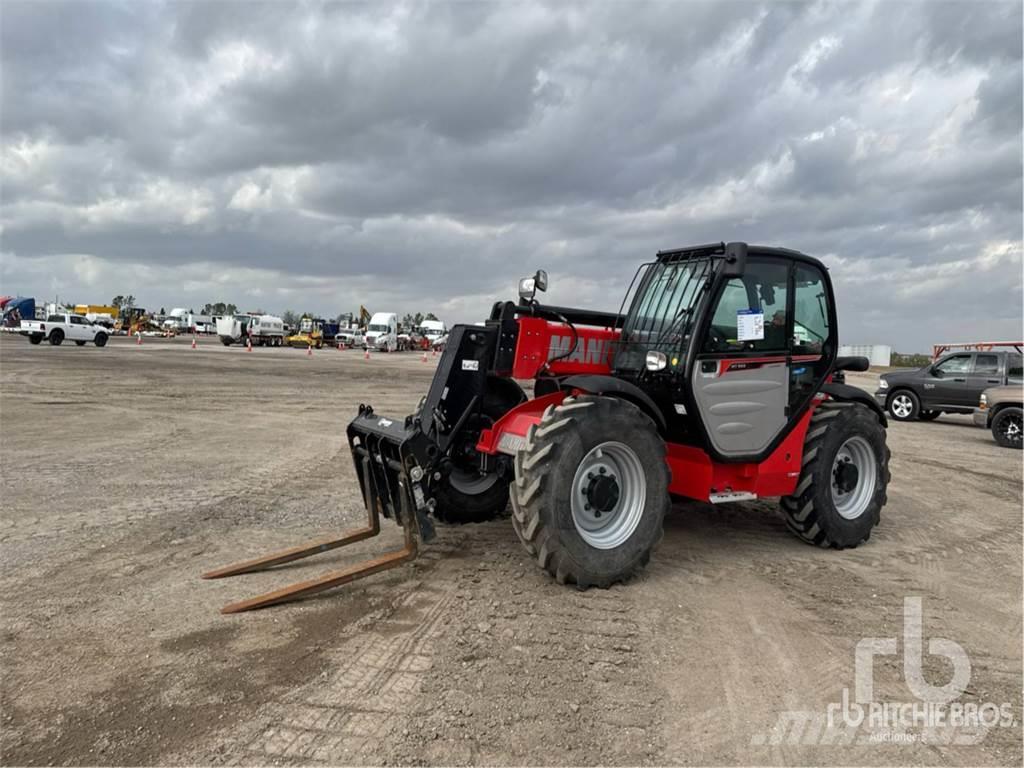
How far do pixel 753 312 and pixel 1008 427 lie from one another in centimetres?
1130

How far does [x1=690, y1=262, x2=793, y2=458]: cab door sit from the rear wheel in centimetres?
1070

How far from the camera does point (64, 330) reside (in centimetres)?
3788

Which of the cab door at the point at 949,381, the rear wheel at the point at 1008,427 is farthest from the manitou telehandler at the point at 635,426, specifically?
the cab door at the point at 949,381

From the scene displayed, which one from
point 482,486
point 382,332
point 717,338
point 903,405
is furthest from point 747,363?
point 382,332

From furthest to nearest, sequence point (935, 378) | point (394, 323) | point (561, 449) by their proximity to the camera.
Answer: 1. point (394, 323)
2. point (935, 378)
3. point (561, 449)

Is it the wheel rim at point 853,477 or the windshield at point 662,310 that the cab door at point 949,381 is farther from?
the windshield at point 662,310

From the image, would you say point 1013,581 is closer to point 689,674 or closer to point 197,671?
point 689,674

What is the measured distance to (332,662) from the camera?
3.51 meters

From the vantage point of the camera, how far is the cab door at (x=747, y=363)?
523 centimetres

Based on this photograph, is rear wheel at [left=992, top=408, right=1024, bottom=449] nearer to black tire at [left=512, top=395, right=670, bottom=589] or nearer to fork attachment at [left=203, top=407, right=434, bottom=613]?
black tire at [left=512, top=395, right=670, bottom=589]

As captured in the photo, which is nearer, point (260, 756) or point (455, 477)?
point (260, 756)

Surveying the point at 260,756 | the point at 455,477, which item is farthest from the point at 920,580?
the point at 260,756

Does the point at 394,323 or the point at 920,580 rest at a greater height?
the point at 394,323

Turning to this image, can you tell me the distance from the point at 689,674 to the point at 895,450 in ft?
33.2
